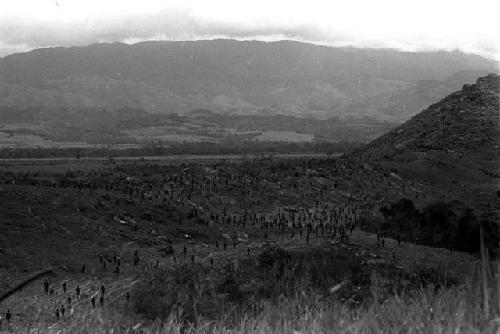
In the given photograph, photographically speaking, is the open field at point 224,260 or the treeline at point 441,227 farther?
the treeline at point 441,227

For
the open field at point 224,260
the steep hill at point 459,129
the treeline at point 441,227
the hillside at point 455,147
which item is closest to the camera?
the open field at point 224,260

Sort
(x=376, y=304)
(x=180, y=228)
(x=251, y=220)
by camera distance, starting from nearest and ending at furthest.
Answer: (x=376, y=304), (x=180, y=228), (x=251, y=220)

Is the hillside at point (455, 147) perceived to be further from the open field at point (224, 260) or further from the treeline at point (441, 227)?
the treeline at point (441, 227)

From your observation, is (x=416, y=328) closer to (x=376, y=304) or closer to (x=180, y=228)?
(x=376, y=304)

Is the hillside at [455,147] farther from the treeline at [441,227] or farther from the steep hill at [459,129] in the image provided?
the treeline at [441,227]

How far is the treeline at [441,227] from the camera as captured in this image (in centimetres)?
2319

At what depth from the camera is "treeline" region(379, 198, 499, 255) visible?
23188mm

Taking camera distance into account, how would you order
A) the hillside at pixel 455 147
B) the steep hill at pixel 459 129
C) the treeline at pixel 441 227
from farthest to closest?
the steep hill at pixel 459 129 < the hillside at pixel 455 147 < the treeline at pixel 441 227

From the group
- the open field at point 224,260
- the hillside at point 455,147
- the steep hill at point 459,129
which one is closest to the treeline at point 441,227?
the open field at point 224,260

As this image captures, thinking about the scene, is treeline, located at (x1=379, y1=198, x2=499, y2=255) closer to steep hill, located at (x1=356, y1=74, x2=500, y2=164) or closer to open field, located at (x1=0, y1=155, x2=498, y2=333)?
open field, located at (x1=0, y1=155, x2=498, y2=333)

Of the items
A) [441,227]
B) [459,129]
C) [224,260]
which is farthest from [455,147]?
[224,260]

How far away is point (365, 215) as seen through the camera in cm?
3716

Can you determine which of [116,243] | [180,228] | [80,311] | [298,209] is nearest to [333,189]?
[298,209]

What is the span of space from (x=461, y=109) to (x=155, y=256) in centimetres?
6472
